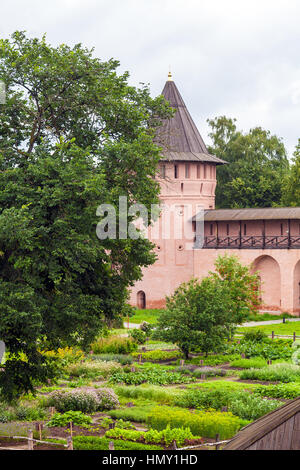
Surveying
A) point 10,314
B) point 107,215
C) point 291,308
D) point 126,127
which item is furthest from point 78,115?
point 291,308

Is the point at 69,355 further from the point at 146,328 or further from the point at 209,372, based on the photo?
the point at 146,328

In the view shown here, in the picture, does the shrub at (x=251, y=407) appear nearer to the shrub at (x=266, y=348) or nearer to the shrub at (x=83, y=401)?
the shrub at (x=83, y=401)

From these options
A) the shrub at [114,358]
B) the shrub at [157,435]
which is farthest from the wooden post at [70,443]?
the shrub at [114,358]

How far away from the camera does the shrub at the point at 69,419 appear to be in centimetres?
1641

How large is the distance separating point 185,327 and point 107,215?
37.6 ft

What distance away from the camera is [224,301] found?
26453 millimetres

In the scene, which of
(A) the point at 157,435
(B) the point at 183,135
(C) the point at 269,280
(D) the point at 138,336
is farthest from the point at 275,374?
(B) the point at 183,135

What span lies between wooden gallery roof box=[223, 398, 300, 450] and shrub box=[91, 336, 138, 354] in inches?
785

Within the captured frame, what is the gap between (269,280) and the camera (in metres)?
39.0

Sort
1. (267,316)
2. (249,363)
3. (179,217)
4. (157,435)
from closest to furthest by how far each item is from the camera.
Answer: (157,435) → (249,363) → (267,316) → (179,217)

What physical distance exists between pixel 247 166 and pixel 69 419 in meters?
41.4

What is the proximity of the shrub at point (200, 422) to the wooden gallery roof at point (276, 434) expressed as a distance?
742cm

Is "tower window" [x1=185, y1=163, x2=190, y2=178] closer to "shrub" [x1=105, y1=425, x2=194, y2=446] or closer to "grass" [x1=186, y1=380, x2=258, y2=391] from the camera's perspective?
"grass" [x1=186, y1=380, x2=258, y2=391]
